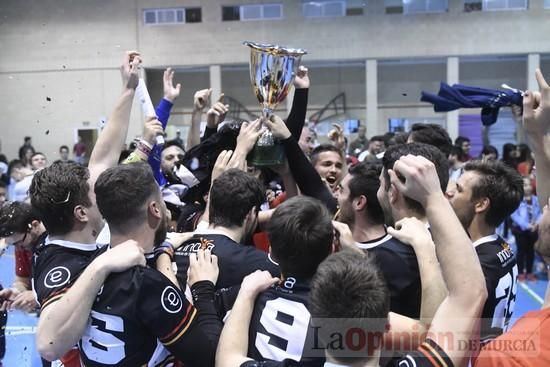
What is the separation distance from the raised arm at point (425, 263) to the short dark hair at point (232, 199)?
74 centimetres

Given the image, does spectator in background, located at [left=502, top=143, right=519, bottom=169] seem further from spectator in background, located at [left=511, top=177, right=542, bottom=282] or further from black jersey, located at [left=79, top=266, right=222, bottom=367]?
black jersey, located at [left=79, top=266, right=222, bottom=367]

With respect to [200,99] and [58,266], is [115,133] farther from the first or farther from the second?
[200,99]

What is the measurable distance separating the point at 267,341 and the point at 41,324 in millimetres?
730

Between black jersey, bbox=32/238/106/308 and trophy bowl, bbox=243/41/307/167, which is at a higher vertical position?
trophy bowl, bbox=243/41/307/167

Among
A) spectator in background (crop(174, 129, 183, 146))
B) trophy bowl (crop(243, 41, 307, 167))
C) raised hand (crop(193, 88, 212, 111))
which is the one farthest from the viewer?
spectator in background (crop(174, 129, 183, 146))

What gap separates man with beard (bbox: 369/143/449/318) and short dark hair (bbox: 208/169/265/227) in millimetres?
594

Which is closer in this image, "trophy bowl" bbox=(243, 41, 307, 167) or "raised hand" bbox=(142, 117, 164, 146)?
"raised hand" bbox=(142, 117, 164, 146)

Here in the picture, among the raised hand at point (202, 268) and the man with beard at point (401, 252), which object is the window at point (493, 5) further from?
the raised hand at point (202, 268)

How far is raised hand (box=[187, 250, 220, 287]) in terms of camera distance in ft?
6.11

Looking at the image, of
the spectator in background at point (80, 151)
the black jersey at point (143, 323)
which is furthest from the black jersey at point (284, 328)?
the spectator in background at point (80, 151)

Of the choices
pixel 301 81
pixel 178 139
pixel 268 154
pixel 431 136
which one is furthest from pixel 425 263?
pixel 178 139

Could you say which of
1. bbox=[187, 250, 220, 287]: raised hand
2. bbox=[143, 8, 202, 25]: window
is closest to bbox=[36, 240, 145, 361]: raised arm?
bbox=[187, 250, 220, 287]: raised hand

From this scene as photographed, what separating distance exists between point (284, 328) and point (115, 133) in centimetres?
138

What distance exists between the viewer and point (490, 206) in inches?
93.6
